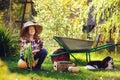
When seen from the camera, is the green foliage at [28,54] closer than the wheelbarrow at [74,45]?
Yes

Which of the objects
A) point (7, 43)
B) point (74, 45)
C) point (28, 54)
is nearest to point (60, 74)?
point (28, 54)

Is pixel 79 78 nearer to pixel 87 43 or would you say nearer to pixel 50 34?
pixel 87 43

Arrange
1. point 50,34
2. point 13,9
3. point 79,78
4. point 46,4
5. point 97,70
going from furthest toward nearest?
1. point 13,9
2. point 46,4
3. point 50,34
4. point 97,70
5. point 79,78

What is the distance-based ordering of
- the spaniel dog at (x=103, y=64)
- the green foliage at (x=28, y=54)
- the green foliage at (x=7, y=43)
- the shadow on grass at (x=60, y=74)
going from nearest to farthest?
the shadow on grass at (x=60, y=74) → the green foliage at (x=28, y=54) → the spaniel dog at (x=103, y=64) → the green foliage at (x=7, y=43)

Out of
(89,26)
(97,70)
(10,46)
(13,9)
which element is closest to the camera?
(97,70)

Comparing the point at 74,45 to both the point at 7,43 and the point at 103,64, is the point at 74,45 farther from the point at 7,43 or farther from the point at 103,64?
the point at 7,43

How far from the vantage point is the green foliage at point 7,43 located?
34.0ft

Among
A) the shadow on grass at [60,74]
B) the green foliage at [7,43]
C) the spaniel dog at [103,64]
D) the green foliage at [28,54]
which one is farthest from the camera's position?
the green foliage at [7,43]

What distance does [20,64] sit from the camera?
8070mm

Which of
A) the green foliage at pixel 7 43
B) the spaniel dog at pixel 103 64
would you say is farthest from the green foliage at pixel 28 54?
the green foliage at pixel 7 43

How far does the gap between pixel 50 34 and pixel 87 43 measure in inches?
107

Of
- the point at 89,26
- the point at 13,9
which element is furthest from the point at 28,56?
the point at 13,9

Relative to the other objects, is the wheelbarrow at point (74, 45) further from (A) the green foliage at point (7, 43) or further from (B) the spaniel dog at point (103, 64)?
(A) the green foliage at point (7, 43)

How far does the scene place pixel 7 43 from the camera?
10430 millimetres
